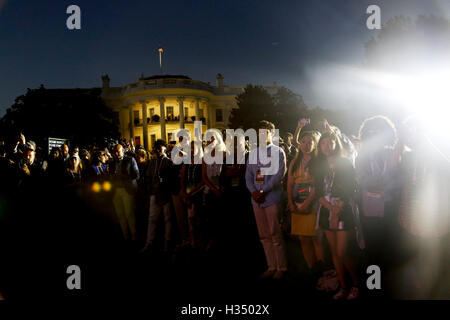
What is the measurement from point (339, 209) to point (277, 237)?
3.43 ft

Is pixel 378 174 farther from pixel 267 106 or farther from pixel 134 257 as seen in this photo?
pixel 267 106

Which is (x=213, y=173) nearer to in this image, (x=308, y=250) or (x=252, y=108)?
(x=308, y=250)

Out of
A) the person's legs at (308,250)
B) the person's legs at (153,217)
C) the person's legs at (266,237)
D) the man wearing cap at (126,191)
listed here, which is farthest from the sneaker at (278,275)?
the man wearing cap at (126,191)

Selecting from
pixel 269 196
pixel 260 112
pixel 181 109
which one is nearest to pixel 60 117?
pixel 181 109

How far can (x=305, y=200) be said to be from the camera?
13.7ft

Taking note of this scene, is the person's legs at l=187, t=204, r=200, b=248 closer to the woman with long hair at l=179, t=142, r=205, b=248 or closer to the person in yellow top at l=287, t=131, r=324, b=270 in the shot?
the woman with long hair at l=179, t=142, r=205, b=248

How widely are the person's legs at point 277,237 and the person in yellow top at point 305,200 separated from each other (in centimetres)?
21

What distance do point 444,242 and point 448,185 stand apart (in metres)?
0.58

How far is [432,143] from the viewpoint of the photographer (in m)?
3.18

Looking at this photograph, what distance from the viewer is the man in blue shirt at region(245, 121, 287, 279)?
431cm

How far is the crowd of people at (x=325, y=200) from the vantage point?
3.21 m

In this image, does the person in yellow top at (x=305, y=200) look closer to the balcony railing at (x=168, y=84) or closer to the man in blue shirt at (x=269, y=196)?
the man in blue shirt at (x=269, y=196)
